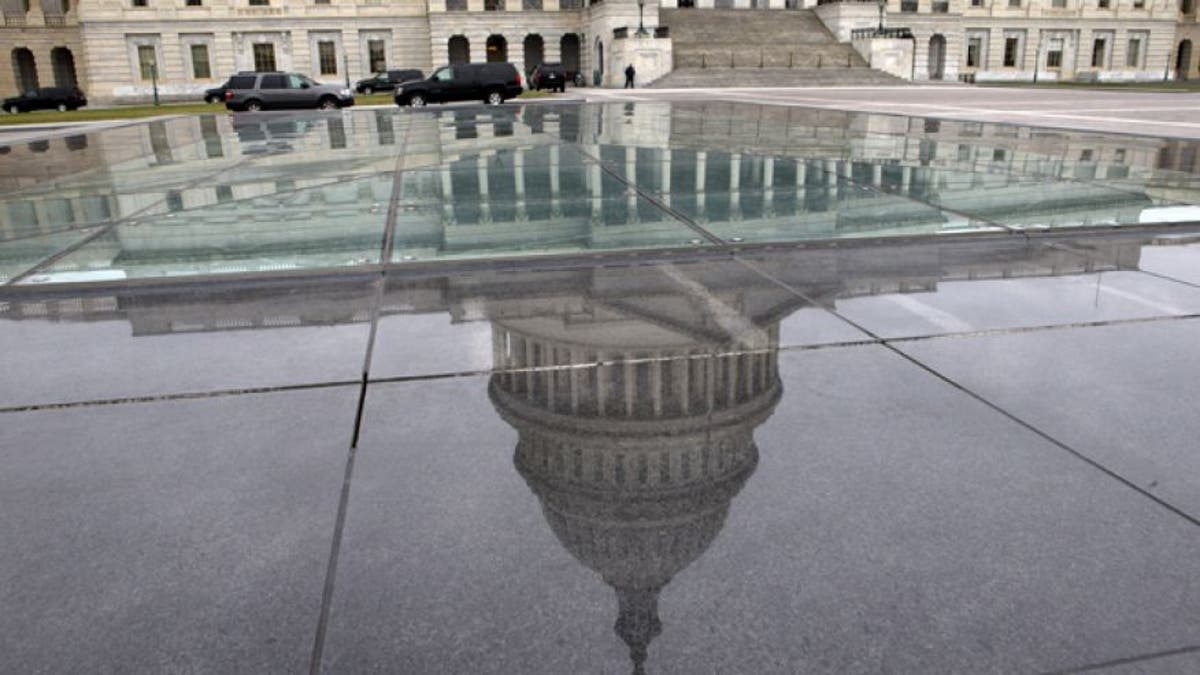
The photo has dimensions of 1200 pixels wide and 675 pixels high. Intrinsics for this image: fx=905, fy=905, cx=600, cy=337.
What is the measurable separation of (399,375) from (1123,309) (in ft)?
15.3

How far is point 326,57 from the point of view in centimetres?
7556

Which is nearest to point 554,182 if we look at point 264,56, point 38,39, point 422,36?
point 422,36

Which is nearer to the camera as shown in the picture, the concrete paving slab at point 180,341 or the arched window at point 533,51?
the concrete paving slab at point 180,341

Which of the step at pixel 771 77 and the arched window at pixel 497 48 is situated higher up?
the arched window at pixel 497 48

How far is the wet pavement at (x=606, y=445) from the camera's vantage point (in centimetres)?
267

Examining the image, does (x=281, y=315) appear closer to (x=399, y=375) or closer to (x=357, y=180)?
(x=399, y=375)

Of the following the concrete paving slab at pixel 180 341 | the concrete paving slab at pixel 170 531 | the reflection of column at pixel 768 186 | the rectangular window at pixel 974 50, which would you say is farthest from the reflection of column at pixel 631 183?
the rectangular window at pixel 974 50

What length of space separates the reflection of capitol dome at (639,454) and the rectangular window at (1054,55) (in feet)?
314

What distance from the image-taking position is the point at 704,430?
3.89 meters

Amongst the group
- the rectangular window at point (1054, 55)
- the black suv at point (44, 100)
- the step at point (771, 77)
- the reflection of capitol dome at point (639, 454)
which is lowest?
the reflection of capitol dome at point (639, 454)

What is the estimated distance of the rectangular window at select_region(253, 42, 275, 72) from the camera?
74.1 metres

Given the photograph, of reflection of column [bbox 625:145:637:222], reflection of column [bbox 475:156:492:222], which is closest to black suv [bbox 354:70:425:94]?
reflection of column [bbox 625:145:637:222]

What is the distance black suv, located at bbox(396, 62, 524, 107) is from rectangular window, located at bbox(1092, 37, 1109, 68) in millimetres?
70434

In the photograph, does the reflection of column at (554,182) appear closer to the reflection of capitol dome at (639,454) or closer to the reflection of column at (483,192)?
the reflection of column at (483,192)
